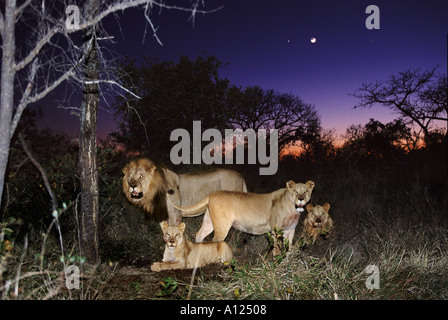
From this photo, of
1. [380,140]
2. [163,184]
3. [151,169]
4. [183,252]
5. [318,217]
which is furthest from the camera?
[380,140]

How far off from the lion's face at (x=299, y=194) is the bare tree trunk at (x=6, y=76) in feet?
14.1

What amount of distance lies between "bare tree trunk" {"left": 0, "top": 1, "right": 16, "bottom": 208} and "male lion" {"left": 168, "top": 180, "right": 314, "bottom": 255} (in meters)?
3.06

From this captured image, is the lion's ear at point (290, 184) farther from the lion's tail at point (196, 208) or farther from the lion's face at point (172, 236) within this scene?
the lion's face at point (172, 236)

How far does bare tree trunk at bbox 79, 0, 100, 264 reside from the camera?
18.6 feet

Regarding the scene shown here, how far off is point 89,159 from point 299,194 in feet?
11.2

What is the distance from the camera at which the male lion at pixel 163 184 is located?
6.75 metres

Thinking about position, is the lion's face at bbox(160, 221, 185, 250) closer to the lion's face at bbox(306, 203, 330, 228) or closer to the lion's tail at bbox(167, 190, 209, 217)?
the lion's tail at bbox(167, 190, 209, 217)

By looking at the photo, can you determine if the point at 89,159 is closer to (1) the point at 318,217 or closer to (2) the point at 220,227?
(2) the point at 220,227

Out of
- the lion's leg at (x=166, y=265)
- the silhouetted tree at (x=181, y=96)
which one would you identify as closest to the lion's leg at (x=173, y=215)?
the lion's leg at (x=166, y=265)

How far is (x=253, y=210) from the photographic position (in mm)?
6930

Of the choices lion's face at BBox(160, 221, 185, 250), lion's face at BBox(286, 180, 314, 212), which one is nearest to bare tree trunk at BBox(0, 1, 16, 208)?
lion's face at BBox(160, 221, 185, 250)

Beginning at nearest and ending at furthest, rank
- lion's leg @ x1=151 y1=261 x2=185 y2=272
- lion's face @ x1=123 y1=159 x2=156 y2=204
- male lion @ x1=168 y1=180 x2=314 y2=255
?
lion's leg @ x1=151 y1=261 x2=185 y2=272
lion's face @ x1=123 y1=159 x2=156 y2=204
male lion @ x1=168 y1=180 x2=314 y2=255

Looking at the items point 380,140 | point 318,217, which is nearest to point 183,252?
point 318,217
